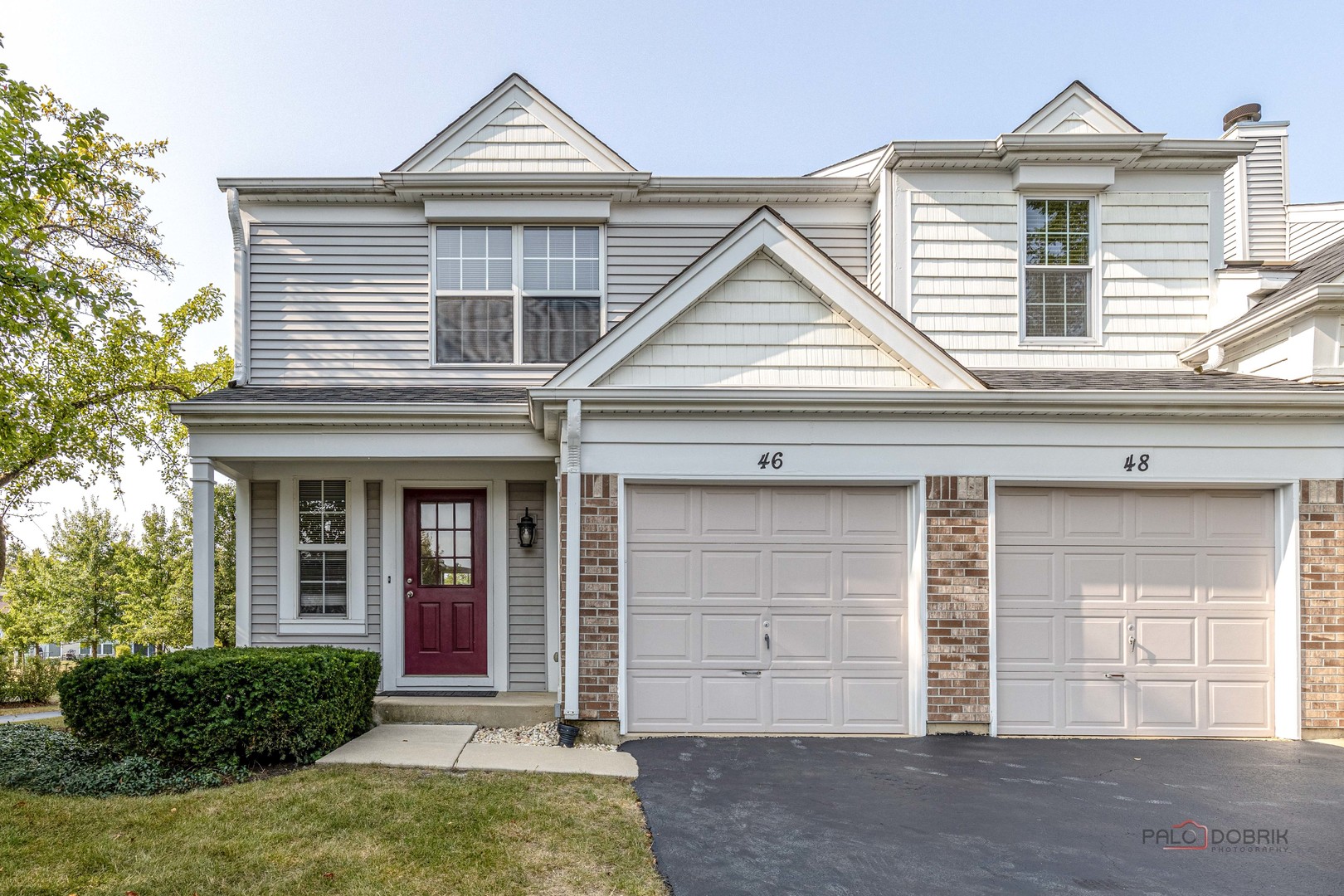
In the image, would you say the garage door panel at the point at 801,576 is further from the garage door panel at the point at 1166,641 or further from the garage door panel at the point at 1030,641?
the garage door panel at the point at 1166,641

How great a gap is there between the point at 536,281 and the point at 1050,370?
19.8 ft

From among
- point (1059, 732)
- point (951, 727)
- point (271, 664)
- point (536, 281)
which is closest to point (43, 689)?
→ point (271, 664)

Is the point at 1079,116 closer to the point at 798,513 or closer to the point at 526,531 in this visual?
the point at 798,513

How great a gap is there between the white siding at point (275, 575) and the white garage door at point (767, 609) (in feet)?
10.9

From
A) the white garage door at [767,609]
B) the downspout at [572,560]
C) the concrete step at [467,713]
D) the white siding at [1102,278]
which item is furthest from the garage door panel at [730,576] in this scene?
the white siding at [1102,278]

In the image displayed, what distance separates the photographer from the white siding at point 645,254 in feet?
28.9

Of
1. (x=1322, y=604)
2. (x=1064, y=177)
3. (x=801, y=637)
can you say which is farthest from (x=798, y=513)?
(x=1064, y=177)

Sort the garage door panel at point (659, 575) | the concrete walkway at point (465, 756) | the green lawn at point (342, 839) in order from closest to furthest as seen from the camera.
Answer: the green lawn at point (342, 839) → the concrete walkway at point (465, 756) → the garage door panel at point (659, 575)

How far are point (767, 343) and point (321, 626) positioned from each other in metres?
5.76

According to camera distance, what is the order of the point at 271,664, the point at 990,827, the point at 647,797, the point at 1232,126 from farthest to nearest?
the point at 1232,126 → the point at 271,664 → the point at 647,797 → the point at 990,827

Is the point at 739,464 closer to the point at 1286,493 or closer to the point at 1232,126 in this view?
the point at 1286,493

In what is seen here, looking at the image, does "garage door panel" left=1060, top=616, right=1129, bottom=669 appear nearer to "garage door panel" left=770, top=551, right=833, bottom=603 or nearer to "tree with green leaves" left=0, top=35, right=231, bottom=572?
"garage door panel" left=770, top=551, right=833, bottom=603

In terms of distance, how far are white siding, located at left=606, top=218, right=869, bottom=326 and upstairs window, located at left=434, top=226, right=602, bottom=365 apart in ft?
0.62

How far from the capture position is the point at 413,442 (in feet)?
24.4
